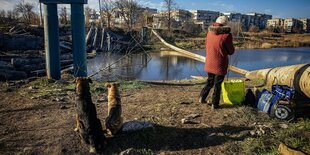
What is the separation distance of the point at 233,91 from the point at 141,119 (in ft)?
6.96

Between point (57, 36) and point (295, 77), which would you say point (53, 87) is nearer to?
point (57, 36)

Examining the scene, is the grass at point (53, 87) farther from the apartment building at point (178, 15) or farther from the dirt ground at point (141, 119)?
the apartment building at point (178, 15)

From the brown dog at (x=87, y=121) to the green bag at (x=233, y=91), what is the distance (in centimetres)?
309

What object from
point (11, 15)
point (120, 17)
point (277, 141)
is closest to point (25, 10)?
point (11, 15)

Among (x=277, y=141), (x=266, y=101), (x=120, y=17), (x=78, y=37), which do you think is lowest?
(x=277, y=141)

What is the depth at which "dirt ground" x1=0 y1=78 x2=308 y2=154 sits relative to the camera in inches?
173

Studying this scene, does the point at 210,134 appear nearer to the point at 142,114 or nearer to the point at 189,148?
the point at 189,148

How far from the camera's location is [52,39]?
9.27 meters

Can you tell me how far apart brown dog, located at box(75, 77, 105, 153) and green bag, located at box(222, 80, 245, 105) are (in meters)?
3.09

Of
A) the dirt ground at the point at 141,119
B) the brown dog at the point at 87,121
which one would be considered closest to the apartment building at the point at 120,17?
the dirt ground at the point at 141,119

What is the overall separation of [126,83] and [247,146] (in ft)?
17.5

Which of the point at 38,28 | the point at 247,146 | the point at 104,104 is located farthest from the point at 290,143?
the point at 38,28

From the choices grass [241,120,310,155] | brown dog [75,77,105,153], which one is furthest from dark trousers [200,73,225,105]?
brown dog [75,77,105,153]

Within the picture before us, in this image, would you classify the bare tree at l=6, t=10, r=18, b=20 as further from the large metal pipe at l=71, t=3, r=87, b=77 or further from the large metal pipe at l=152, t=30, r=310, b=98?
the large metal pipe at l=152, t=30, r=310, b=98
